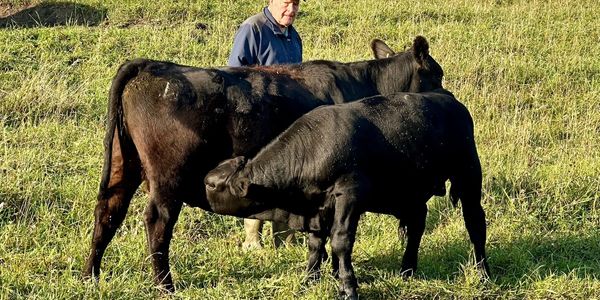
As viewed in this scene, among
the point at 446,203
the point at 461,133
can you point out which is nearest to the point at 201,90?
the point at 461,133

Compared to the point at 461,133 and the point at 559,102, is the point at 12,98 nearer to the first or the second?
the point at 461,133

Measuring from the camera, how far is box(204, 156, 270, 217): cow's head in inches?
199

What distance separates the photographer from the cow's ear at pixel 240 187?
502cm

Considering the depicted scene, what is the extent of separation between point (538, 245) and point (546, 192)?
0.98 meters

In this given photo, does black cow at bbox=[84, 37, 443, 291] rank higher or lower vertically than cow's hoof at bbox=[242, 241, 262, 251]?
higher

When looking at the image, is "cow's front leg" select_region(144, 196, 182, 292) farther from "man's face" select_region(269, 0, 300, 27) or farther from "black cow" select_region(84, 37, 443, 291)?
"man's face" select_region(269, 0, 300, 27)

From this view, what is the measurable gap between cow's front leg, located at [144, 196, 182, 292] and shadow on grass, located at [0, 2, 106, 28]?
8788 mm

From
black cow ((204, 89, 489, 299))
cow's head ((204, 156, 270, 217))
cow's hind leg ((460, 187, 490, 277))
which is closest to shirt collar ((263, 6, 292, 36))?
black cow ((204, 89, 489, 299))

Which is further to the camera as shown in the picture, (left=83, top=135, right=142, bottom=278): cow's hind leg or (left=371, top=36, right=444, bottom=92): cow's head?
(left=371, top=36, right=444, bottom=92): cow's head

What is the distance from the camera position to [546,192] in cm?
720

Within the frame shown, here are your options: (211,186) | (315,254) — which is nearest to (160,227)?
(211,186)

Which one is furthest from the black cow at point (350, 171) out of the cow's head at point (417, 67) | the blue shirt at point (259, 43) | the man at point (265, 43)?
the blue shirt at point (259, 43)

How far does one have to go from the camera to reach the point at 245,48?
6551 millimetres

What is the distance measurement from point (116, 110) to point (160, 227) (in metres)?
0.75
